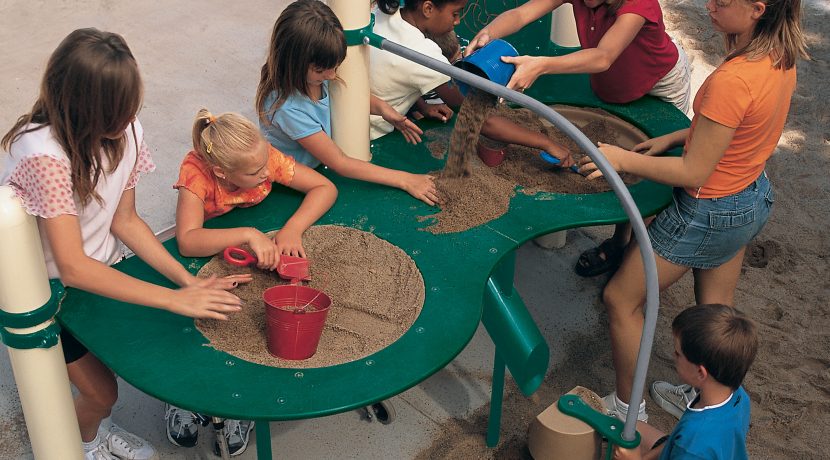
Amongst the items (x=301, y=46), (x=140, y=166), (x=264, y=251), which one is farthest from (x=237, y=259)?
(x=301, y=46)

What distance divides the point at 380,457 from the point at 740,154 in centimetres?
142

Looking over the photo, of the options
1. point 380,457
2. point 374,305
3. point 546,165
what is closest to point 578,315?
point 546,165

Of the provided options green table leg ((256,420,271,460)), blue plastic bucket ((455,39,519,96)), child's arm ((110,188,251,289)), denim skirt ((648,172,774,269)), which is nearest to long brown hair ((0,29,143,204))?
child's arm ((110,188,251,289))

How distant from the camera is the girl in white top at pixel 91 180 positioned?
2197mm

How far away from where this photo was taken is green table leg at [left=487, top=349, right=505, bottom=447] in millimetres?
Result: 2939

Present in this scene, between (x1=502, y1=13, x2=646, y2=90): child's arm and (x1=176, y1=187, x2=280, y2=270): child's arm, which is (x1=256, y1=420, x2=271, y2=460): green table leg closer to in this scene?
(x1=176, y1=187, x2=280, y2=270): child's arm

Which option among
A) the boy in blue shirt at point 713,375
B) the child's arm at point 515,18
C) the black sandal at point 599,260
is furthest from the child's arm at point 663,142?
the boy in blue shirt at point 713,375

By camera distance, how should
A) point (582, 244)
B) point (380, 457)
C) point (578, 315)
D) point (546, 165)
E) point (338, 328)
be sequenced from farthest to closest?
point (582, 244), point (578, 315), point (546, 165), point (380, 457), point (338, 328)

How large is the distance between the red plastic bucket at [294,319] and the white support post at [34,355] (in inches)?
20.6

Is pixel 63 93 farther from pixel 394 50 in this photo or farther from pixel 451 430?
pixel 451 430

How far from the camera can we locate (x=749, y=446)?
10.3 feet

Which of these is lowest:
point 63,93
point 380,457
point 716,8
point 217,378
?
point 380,457

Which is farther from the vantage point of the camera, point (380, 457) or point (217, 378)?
point (380, 457)

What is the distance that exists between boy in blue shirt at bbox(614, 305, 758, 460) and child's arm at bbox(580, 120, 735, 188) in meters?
0.49
